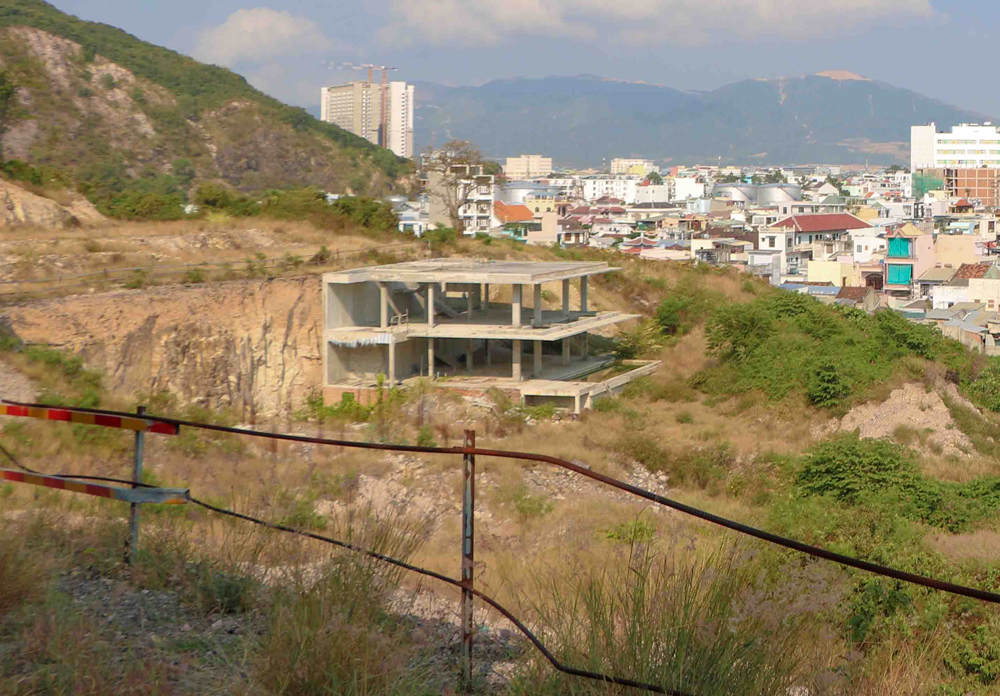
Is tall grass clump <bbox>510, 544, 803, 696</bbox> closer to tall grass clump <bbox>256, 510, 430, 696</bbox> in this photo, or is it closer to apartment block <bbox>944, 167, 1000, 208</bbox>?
tall grass clump <bbox>256, 510, 430, 696</bbox>

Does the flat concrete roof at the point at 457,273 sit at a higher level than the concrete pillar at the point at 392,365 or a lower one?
higher

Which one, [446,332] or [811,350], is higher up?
[446,332]

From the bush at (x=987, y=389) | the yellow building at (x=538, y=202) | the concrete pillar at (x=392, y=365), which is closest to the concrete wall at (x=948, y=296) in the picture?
the bush at (x=987, y=389)

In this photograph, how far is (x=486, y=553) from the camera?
333 inches

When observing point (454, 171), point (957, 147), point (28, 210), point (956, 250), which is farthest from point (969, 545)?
point (957, 147)

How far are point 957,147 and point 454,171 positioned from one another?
12488cm

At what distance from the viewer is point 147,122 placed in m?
54.8

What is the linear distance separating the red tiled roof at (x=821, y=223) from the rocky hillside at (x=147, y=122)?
23932 millimetres

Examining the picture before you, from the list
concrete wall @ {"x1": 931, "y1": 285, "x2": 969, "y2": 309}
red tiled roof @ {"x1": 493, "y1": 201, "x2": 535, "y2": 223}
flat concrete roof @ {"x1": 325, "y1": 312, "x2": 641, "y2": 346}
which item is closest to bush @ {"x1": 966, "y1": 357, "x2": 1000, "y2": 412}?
flat concrete roof @ {"x1": 325, "y1": 312, "x2": 641, "y2": 346}

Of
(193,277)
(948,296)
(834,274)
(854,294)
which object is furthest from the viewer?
(834,274)

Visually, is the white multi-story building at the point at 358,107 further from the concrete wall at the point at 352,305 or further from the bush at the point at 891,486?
the bush at the point at 891,486

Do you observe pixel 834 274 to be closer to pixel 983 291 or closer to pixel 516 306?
pixel 983 291

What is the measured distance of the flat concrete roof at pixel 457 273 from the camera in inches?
750

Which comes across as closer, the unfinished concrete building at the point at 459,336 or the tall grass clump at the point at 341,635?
the tall grass clump at the point at 341,635
